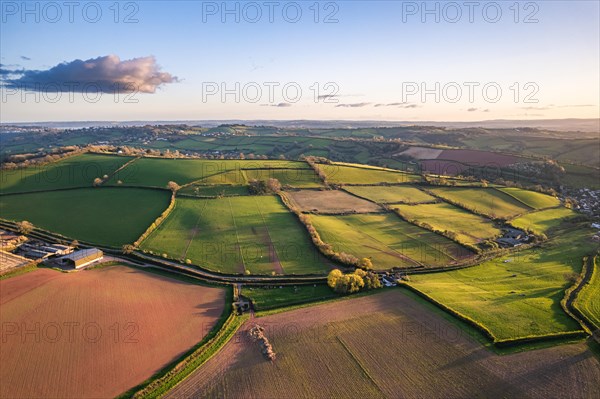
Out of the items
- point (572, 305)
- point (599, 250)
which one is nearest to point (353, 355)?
point (572, 305)

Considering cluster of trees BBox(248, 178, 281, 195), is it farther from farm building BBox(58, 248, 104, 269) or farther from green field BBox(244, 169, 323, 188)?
farm building BBox(58, 248, 104, 269)

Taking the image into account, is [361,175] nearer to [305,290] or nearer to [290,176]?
[290,176]

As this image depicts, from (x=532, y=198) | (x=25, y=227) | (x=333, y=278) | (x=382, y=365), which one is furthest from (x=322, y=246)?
(x=532, y=198)

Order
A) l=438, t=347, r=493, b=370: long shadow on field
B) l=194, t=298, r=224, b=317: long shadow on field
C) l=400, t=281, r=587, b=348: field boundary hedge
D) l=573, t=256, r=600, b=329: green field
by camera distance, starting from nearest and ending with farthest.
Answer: l=438, t=347, r=493, b=370: long shadow on field
l=400, t=281, r=587, b=348: field boundary hedge
l=573, t=256, r=600, b=329: green field
l=194, t=298, r=224, b=317: long shadow on field

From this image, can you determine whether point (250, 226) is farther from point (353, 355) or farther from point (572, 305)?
point (572, 305)

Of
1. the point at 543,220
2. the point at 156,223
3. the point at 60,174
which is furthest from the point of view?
the point at 60,174

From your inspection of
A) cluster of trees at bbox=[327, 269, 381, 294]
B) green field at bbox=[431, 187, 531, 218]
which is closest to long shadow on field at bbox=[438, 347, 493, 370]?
cluster of trees at bbox=[327, 269, 381, 294]

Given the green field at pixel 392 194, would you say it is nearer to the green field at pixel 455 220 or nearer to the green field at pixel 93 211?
the green field at pixel 455 220
